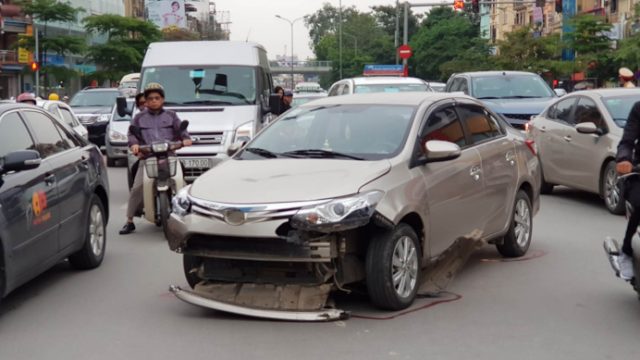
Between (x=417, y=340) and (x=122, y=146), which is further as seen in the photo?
(x=122, y=146)

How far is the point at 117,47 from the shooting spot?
55.6 meters

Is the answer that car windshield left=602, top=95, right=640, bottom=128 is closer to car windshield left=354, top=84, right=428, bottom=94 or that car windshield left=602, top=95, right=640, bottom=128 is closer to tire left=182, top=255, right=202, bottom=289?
car windshield left=354, top=84, right=428, bottom=94

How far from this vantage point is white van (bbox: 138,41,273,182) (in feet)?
44.6

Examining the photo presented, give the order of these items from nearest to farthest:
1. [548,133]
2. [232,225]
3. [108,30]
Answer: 1. [232,225]
2. [548,133]
3. [108,30]

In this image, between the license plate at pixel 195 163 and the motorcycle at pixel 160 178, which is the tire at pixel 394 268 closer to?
the motorcycle at pixel 160 178

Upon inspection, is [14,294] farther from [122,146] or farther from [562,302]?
[122,146]

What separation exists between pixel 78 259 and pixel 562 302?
4300 millimetres

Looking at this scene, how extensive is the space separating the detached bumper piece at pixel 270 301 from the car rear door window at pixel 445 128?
1.68 meters

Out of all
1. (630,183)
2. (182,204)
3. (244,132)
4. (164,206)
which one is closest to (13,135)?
(182,204)

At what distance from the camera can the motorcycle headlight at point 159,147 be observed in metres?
10.1

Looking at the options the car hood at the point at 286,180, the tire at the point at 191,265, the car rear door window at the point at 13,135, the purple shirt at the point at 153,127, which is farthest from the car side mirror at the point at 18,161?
the purple shirt at the point at 153,127

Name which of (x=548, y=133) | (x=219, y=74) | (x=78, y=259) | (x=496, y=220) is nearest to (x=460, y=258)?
(x=496, y=220)

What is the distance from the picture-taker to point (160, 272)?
27.9 ft

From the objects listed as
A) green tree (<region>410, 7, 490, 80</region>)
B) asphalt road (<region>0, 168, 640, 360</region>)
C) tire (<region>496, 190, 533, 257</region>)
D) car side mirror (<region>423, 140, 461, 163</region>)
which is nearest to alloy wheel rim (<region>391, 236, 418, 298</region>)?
asphalt road (<region>0, 168, 640, 360</region>)
